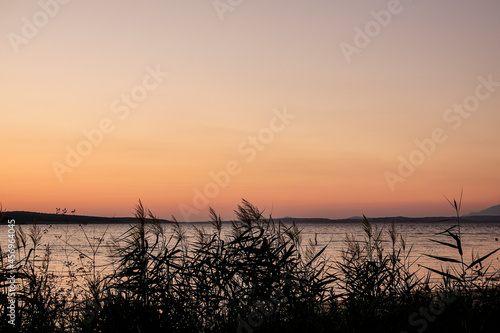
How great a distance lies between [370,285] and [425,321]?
1970 millimetres

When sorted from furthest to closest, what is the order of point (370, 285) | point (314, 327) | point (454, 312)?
point (370, 285)
point (454, 312)
point (314, 327)

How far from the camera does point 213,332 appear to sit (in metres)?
6.94

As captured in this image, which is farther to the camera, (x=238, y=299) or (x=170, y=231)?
(x=170, y=231)

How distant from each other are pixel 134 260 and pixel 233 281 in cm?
166

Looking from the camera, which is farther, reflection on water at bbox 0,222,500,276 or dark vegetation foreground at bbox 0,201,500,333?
reflection on water at bbox 0,222,500,276

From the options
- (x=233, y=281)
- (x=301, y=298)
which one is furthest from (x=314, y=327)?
(x=233, y=281)

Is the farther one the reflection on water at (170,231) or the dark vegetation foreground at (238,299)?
the reflection on water at (170,231)

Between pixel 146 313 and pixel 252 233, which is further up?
pixel 252 233

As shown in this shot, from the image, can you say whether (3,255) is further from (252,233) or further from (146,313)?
(252,233)

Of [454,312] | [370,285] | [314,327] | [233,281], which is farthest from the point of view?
[370,285]

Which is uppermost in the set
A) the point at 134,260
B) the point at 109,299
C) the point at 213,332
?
the point at 134,260

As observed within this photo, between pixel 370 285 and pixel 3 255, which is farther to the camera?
pixel 370 285

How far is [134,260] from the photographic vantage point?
7910 mm

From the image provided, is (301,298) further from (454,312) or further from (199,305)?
(454,312)
